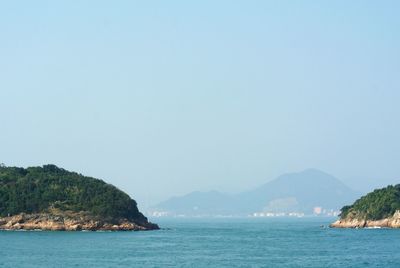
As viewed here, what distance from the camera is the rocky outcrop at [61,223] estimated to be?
189m

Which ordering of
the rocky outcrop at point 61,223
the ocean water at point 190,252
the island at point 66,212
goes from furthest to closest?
the island at point 66,212
the rocky outcrop at point 61,223
the ocean water at point 190,252

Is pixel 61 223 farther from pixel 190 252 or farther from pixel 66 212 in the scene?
pixel 190 252

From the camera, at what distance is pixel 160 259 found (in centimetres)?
11269

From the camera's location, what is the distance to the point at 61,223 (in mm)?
189625

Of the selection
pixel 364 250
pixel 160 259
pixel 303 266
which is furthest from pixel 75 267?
pixel 364 250

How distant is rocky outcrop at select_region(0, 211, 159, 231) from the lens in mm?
189250

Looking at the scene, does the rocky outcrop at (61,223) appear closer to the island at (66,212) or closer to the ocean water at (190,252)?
the island at (66,212)

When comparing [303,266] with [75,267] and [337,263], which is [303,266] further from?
[75,267]

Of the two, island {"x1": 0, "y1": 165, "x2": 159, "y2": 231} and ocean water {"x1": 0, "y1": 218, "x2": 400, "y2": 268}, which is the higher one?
island {"x1": 0, "y1": 165, "x2": 159, "y2": 231}

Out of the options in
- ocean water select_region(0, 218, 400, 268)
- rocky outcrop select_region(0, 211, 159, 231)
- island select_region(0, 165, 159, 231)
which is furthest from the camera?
island select_region(0, 165, 159, 231)

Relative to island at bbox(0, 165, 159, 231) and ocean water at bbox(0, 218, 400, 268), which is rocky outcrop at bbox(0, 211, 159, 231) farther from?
ocean water at bbox(0, 218, 400, 268)

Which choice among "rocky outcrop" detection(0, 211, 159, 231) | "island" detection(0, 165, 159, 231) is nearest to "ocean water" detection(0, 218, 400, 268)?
"rocky outcrop" detection(0, 211, 159, 231)

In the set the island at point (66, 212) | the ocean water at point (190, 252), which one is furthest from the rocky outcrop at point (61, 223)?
the ocean water at point (190, 252)

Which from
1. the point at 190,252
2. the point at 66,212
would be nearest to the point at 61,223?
the point at 66,212
